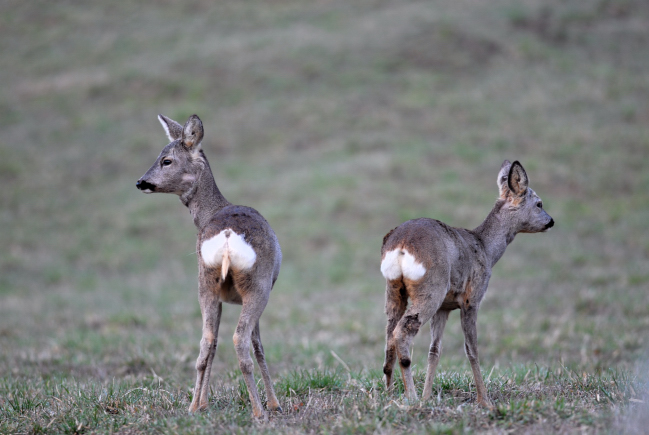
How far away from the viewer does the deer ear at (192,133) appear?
18.4 feet

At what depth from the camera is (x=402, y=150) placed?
878 inches

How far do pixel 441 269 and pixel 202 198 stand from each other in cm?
214

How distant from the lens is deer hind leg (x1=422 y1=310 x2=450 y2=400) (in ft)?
17.2

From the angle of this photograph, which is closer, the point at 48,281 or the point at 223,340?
the point at 223,340

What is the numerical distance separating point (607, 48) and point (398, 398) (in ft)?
95.3

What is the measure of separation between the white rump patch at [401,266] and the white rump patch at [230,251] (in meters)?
1.02

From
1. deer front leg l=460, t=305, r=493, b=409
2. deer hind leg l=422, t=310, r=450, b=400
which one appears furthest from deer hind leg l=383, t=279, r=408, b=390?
deer front leg l=460, t=305, r=493, b=409

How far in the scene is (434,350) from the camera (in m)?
Answer: 5.39

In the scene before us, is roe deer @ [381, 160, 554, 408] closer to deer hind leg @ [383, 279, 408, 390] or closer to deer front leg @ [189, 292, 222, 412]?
deer hind leg @ [383, 279, 408, 390]

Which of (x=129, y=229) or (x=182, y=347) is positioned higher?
(x=129, y=229)

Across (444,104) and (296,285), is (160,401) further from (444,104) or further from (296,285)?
(444,104)

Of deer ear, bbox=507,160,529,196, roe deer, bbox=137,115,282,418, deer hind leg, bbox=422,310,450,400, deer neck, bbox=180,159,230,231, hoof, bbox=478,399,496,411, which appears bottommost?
hoof, bbox=478,399,496,411

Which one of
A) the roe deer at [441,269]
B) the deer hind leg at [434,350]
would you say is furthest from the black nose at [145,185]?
the deer hind leg at [434,350]

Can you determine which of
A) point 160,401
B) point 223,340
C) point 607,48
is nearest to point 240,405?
point 160,401
